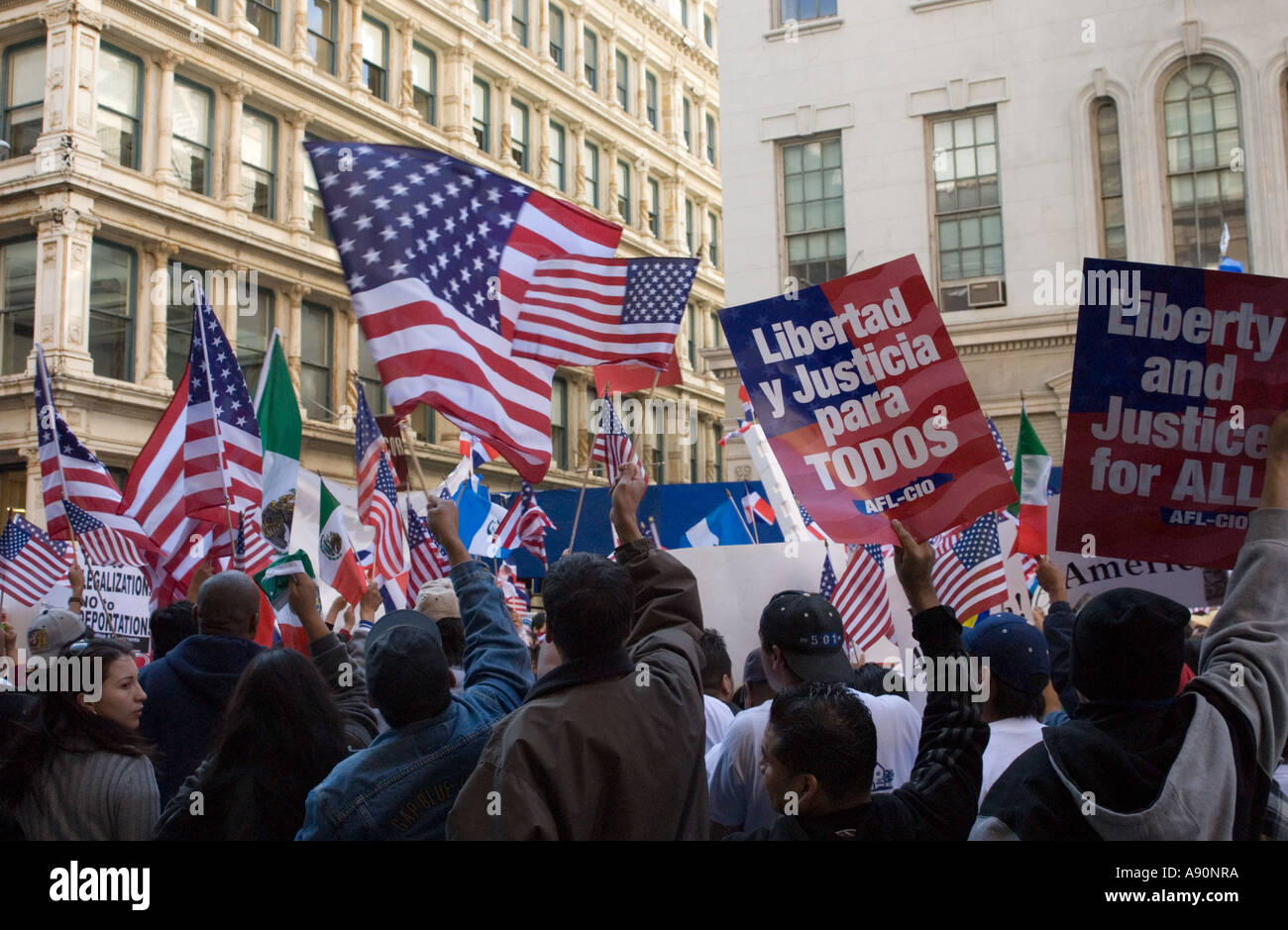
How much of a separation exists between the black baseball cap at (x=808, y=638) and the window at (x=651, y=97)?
3553 cm

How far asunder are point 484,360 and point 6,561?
7625mm

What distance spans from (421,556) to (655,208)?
28.8m

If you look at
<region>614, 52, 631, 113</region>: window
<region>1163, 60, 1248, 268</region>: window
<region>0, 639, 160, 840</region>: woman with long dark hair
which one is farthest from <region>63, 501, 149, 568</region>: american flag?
<region>614, 52, 631, 113</region>: window

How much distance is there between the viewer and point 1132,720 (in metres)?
2.65

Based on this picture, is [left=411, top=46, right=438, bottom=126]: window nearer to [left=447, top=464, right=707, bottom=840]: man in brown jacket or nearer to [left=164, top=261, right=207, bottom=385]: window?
[left=164, top=261, right=207, bottom=385]: window

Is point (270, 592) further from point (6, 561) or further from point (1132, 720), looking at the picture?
point (1132, 720)

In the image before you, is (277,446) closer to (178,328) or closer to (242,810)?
(242,810)

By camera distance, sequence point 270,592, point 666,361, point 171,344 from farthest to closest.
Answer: point 171,344 < point 270,592 < point 666,361

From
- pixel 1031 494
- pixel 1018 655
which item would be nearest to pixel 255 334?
pixel 1031 494

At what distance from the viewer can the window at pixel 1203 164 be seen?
54.3ft

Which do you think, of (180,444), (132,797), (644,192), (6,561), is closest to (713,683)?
(132,797)

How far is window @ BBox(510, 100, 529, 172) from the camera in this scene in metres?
32.1
